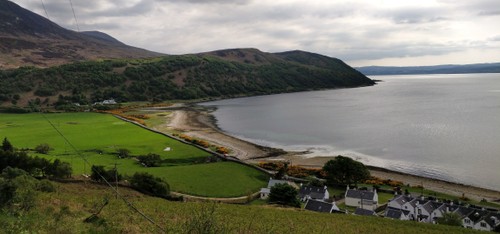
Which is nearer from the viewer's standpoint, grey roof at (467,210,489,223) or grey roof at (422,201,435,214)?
grey roof at (467,210,489,223)

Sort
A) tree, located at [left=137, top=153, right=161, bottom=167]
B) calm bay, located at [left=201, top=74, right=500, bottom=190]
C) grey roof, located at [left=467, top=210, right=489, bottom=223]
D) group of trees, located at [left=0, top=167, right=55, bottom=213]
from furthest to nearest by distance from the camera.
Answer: calm bay, located at [left=201, top=74, right=500, bottom=190] → tree, located at [left=137, top=153, right=161, bottom=167] → grey roof, located at [left=467, top=210, right=489, bottom=223] → group of trees, located at [left=0, top=167, right=55, bottom=213]

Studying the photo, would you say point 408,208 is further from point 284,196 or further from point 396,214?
point 284,196

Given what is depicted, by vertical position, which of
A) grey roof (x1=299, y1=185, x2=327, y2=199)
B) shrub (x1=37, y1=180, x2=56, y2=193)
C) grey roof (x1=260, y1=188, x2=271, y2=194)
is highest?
shrub (x1=37, y1=180, x2=56, y2=193)

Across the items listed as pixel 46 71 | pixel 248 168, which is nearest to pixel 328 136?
pixel 248 168

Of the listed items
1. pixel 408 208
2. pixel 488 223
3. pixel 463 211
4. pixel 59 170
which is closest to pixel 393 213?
pixel 408 208

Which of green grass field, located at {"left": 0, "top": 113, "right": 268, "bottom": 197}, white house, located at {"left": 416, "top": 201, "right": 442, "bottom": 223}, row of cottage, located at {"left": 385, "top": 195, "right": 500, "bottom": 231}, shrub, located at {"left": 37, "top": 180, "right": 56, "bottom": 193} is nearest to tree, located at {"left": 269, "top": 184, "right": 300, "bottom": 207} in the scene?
green grass field, located at {"left": 0, "top": 113, "right": 268, "bottom": 197}

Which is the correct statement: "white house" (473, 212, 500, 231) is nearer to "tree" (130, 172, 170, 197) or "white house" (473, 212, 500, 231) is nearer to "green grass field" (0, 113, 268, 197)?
"green grass field" (0, 113, 268, 197)

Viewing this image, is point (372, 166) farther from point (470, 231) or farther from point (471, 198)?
point (470, 231)
